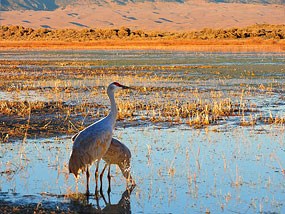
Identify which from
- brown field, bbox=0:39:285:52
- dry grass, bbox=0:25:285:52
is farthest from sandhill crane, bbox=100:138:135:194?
→ brown field, bbox=0:39:285:52

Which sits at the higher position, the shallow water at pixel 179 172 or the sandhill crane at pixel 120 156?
the sandhill crane at pixel 120 156

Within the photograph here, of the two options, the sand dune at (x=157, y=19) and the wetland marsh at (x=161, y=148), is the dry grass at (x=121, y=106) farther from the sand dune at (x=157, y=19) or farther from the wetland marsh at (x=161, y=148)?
the sand dune at (x=157, y=19)

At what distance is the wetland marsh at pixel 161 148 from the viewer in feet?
28.6

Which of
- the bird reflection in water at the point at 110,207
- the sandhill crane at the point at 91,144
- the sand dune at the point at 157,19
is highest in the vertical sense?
the sandhill crane at the point at 91,144

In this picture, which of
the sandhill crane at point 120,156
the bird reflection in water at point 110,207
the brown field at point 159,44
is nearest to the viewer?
the bird reflection in water at point 110,207

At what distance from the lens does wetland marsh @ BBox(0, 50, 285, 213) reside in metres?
8.73

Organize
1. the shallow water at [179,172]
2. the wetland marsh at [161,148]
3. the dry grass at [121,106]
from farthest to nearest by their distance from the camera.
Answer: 1. the dry grass at [121,106]
2. the wetland marsh at [161,148]
3. the shallow water at [179,172]

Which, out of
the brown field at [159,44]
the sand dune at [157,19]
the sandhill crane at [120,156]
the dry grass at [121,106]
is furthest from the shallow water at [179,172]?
the sand dune at [157,19]

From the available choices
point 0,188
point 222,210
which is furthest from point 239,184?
point 0,188

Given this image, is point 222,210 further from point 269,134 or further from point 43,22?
point 43,22

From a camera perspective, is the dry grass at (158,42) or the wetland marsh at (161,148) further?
the dry grass at (158,42)

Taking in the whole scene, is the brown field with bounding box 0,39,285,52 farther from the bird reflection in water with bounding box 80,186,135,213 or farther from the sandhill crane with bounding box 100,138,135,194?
the bird reflection in water with bounding box 80,186,135,213

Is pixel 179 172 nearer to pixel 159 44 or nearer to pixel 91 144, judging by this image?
pixel 91 144

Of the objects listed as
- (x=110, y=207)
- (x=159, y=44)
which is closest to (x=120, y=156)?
(x=110, y=207)
